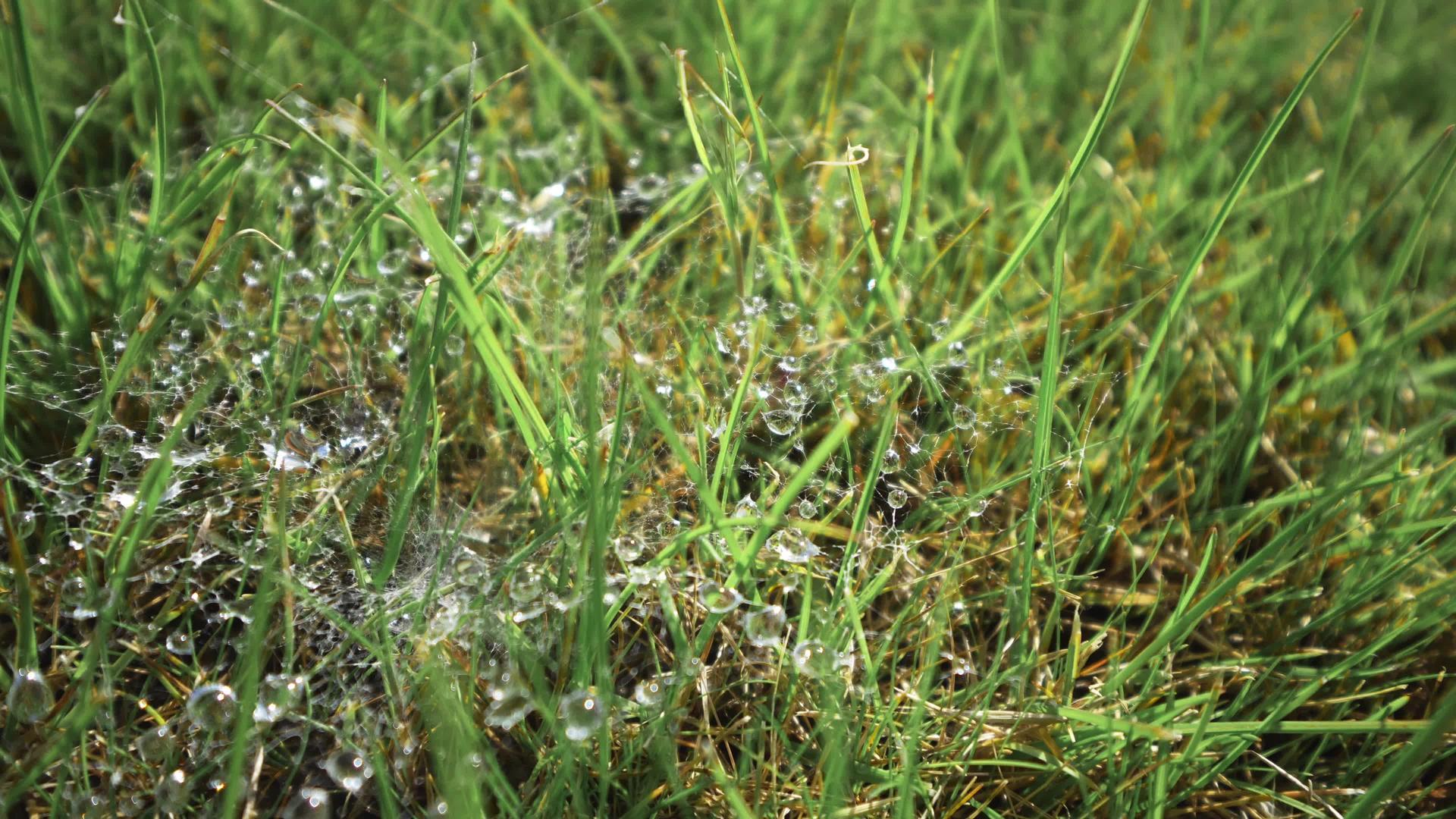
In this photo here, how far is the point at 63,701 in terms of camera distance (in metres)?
1.01

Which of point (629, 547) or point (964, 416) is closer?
point (629, 547)

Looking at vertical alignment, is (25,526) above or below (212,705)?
above

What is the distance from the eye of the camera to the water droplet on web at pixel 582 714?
926mm

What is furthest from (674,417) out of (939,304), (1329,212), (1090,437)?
(1329,212)

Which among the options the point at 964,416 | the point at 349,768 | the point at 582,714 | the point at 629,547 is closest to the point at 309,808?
the point at 349,768

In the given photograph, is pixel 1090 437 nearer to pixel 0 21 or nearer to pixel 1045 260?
pixel 1045 260

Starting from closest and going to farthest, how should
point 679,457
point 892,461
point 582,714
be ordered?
point 582,714
point 679,457
point 892,461

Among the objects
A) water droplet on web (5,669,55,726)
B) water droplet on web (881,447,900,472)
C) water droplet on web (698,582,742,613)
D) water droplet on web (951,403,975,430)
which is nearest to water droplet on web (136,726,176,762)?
water droplet on web (5,669,55,726)

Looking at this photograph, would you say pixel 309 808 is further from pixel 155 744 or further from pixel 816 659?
pixel 816 659

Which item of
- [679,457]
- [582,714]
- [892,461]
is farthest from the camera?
[892,461]

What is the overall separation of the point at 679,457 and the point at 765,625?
8.2 inches

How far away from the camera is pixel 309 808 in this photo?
0.95m

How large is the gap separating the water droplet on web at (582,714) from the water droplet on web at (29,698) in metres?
0.54

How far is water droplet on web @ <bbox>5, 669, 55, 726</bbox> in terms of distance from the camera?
0.96 metres
